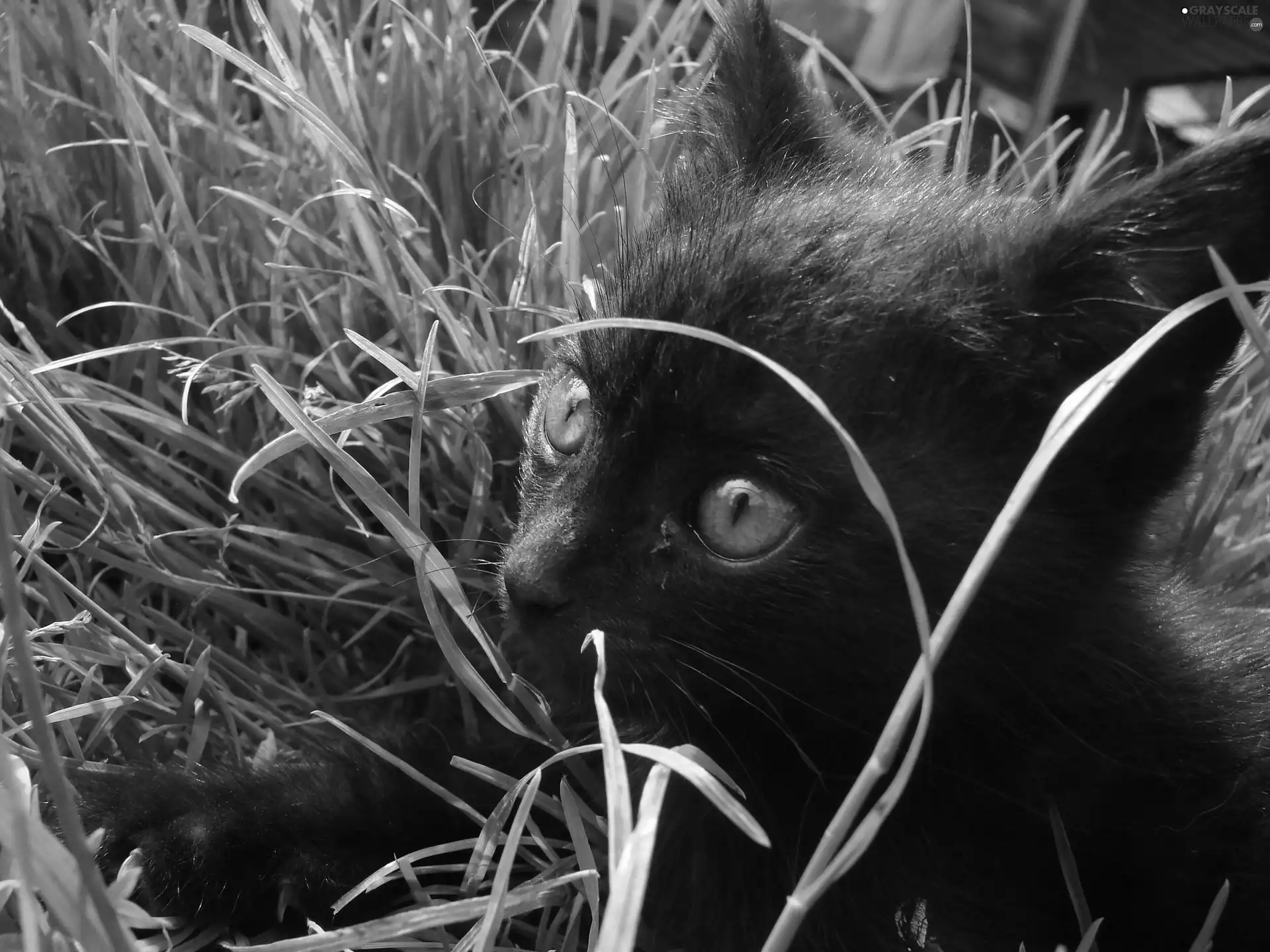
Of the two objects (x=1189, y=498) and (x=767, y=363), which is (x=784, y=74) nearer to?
(x=767, y=363)

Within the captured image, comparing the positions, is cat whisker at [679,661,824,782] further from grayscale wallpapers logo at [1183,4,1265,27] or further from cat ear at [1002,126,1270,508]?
grayscale wallpapers logo at [1183,4,1265,27]

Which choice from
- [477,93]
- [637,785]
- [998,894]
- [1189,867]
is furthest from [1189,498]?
[477,93]

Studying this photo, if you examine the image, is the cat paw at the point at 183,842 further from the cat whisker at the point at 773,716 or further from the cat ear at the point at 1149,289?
the cat ear at the point at 1149,289

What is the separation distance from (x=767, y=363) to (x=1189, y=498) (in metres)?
0.99

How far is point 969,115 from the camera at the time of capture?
1571mm

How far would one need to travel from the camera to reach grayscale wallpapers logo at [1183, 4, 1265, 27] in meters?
2.44

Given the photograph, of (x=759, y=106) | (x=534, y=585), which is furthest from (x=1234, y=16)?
(x=534, y=585)

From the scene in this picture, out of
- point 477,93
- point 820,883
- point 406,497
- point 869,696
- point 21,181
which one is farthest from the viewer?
point 477,93

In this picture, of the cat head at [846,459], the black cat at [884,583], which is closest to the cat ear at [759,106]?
the black cat at [884,583]

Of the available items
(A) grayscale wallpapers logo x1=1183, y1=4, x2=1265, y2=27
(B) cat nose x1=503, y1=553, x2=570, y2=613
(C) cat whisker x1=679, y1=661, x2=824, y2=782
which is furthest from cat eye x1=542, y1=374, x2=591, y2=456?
(A) grayscale wallpapers logo x1=1183, y1=4, x2=1265, y2=27

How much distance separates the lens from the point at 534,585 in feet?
2.72

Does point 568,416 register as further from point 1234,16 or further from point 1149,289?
point 1234,16

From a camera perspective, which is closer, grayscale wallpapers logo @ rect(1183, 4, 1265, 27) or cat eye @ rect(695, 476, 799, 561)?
cat eye @ rect(695, 476, 799, 561)

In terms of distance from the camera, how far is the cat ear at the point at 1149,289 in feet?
2.27
